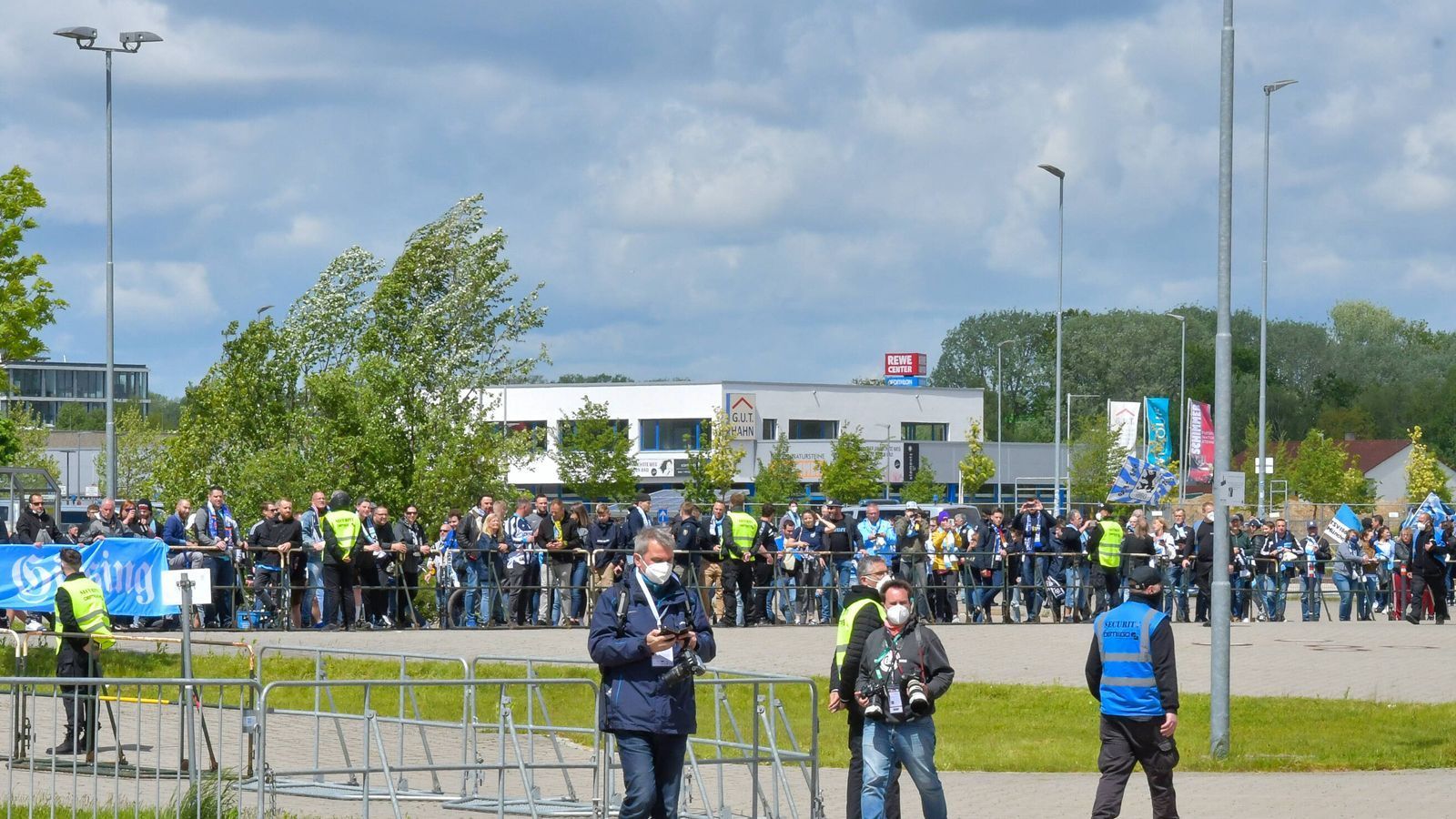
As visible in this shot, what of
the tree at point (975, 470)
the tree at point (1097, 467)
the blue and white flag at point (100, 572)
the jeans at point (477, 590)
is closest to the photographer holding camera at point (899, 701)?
the blue and white flag at point (100, 572)

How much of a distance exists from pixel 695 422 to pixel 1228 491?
7104cm

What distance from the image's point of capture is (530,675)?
544 inches

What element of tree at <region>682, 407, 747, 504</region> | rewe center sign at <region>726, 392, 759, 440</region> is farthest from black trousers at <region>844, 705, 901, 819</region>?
rewe center sign at <region>726, 392, 759, 440</region>

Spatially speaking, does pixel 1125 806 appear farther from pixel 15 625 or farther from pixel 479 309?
pixel 479 309

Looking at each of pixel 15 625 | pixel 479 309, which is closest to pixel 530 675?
pixel 15 625

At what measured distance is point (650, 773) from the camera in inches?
338

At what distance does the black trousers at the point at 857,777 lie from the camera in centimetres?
1024

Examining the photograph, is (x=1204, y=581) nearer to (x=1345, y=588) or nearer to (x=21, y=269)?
(x=1345, y=588)

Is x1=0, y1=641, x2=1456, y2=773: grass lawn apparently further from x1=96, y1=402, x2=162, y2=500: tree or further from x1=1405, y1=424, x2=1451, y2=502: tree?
x1=1405, y1=424, x2=1451, y2=502: tree

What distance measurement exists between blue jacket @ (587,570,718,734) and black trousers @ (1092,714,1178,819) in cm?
268

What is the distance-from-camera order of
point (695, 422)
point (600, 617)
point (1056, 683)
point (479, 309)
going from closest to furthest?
point (600, 617)
point (1056, 683)
point (479, 309)
point (695, 422)

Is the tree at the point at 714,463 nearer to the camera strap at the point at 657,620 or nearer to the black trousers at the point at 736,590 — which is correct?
the black trousers at the point at 736,590

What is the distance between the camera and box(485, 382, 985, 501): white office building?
8369cm

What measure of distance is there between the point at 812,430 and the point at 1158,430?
125 ft
